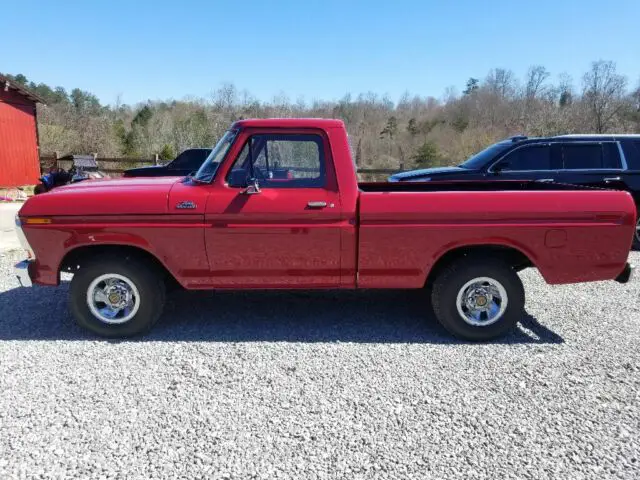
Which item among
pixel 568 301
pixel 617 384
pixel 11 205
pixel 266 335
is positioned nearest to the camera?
pixel 617 384

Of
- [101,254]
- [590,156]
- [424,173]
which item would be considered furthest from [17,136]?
[590,156]

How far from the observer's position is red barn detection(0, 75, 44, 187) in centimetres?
1739

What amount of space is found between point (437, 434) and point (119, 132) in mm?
34582

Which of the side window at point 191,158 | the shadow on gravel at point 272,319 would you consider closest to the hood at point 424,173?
the shadow on gravel at point 272,319

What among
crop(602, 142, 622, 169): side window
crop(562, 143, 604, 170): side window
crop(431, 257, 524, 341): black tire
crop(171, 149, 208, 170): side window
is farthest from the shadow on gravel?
crop(171, 149, 208, 170): side window

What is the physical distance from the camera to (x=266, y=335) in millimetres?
4273

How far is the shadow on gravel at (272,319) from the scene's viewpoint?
14.0 feet

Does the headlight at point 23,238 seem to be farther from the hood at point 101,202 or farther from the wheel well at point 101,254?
the wheel well at point 101,254

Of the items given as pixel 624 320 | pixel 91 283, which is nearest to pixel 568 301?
pixel 624 320

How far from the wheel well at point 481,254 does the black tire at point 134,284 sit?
2.56 m

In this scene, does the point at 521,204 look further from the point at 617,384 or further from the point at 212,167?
the point at 212,167

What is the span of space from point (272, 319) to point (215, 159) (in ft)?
5.55

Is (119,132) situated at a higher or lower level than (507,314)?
higher

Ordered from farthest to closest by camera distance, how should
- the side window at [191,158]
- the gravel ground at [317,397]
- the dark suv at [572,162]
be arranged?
the side window at [191,158] < the dark suv at [572,162] < the gravel ground at [317,397]
